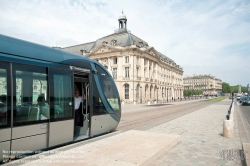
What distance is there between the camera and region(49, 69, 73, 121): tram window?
602 centimetres

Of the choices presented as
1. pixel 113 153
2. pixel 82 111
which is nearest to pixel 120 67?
pixel 82 111

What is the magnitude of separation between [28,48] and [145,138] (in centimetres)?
474

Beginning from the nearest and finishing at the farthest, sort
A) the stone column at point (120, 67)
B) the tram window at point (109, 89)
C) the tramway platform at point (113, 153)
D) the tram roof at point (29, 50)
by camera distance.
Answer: the tramway platform at point (113, 153) → the tram roof at point (29, 50) → the tram window at point (109, 89) → the stone column at point (120, 67)

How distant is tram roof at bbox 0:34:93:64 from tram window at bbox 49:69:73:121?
0.46 m

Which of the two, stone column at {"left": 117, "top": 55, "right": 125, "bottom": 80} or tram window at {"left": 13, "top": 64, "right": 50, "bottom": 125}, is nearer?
tram window at {"left": 13, "top": 64, "right": 50, "bottom": 125}

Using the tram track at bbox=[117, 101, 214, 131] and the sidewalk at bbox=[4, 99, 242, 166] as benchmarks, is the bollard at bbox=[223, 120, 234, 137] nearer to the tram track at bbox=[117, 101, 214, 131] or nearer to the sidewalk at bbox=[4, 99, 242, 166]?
the sidewalk at bbox=[4, 99, 242, 166]

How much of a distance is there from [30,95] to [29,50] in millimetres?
1289

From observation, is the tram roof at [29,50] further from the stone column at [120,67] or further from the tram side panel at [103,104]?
the stone column at [120,67]

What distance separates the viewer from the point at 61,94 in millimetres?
6312

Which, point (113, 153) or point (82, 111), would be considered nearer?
point (113, 153)

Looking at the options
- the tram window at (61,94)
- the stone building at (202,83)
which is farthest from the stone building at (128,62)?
the stone building at (202,83)

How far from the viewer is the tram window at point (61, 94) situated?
6.02m

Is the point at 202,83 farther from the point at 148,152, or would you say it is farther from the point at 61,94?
the point at 61,94

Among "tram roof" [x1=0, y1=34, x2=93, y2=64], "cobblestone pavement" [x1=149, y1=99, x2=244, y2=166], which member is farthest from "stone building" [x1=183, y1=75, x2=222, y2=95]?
"tram roof" [x1=0, y1=34, x2=93, y2=64]
